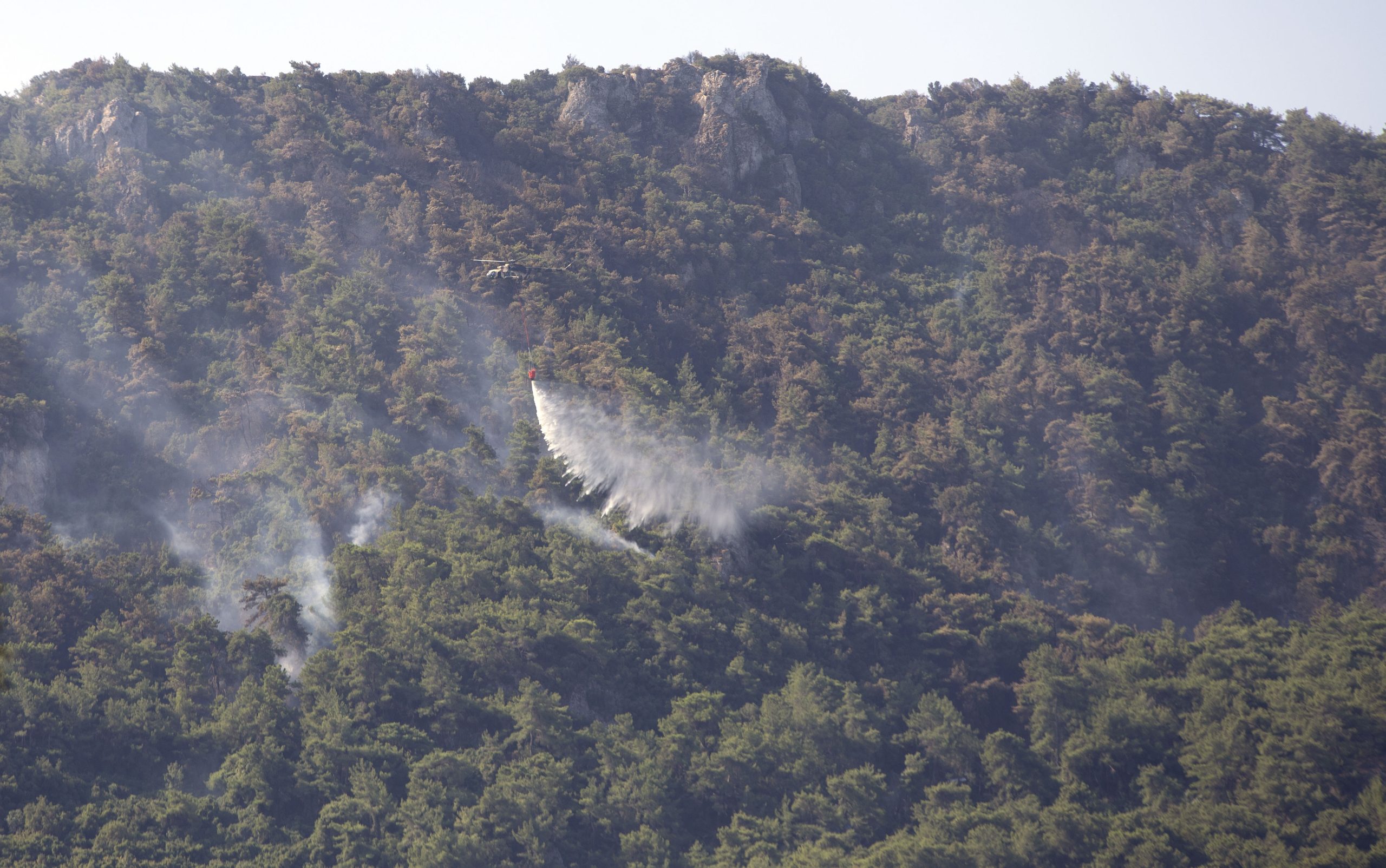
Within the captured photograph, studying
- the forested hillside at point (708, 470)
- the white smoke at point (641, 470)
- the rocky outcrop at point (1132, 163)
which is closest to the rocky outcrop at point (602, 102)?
the forested hillside at point (708, 470)

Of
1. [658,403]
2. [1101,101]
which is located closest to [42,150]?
[658,403]

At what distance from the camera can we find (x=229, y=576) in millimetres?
57875

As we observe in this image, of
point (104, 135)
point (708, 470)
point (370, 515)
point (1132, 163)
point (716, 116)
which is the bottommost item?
point (370, 515)

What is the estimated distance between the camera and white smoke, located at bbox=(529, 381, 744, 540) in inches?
2338

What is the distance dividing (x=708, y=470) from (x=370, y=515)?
14.4 meters

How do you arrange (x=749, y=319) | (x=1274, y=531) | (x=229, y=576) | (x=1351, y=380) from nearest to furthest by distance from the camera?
(x=229, y=576) < (x=1274, y=531) < (x=1351, y=380) < (x=749, y=319)

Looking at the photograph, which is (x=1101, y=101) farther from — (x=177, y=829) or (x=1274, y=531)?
(x=177, y=829)

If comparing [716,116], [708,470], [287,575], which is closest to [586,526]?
[708,470]

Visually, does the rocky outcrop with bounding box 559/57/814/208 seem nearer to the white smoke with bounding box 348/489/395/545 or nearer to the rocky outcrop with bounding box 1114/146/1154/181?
the rocky outcrop with bounding box 1114/146/1154/181

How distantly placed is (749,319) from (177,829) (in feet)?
126

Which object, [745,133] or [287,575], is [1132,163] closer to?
[745,133]

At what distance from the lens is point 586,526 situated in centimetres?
5966

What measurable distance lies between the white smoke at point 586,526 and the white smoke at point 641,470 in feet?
2.69

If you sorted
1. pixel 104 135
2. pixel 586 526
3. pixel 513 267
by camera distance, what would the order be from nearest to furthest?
pixel 586 526 < pixel 513 267 < pixel 104 135
